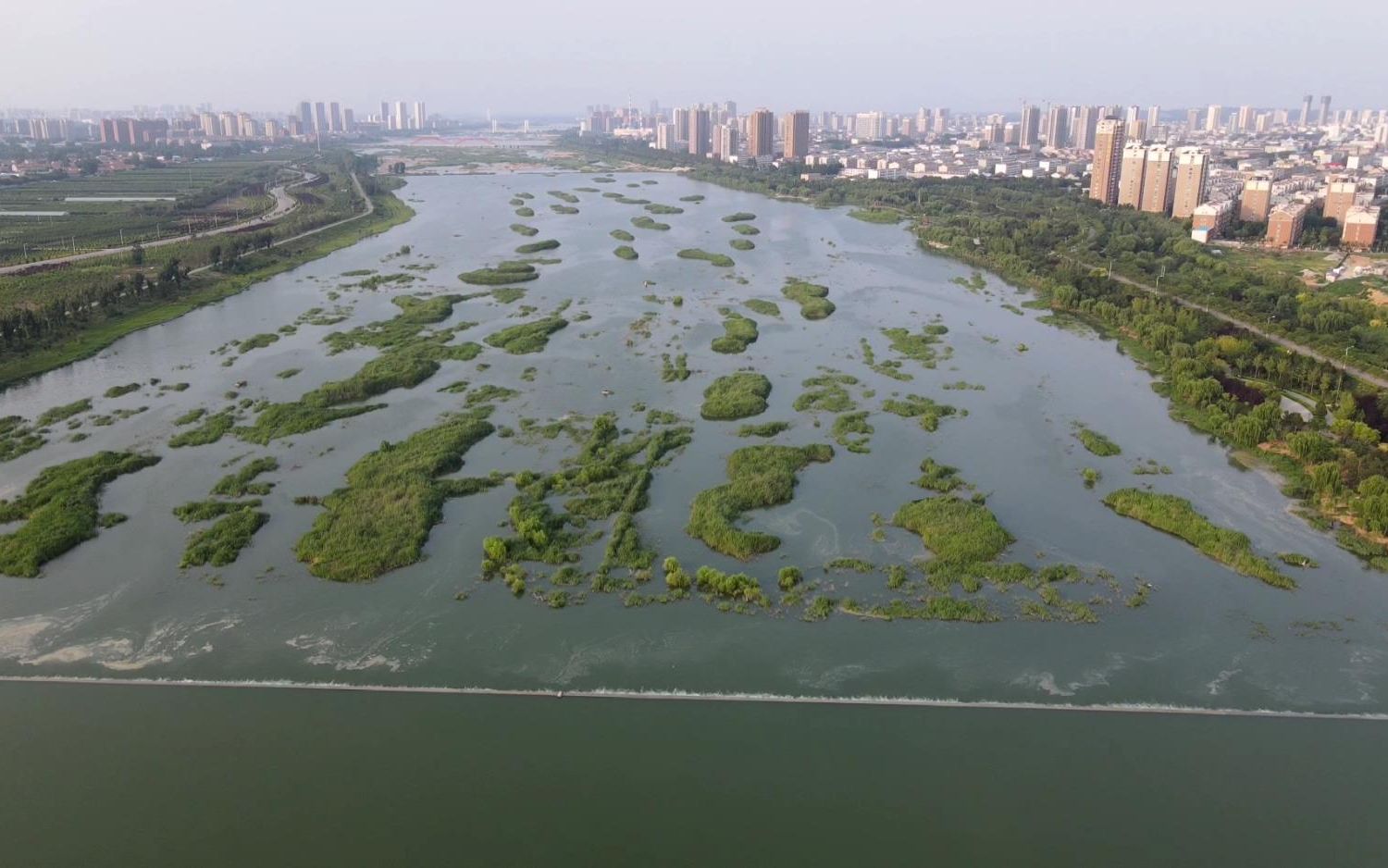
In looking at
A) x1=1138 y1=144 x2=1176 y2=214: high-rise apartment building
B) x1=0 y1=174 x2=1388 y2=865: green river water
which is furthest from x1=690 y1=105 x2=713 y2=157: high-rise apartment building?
x1=0 y1=174 x2=1388 y2=865: green river water

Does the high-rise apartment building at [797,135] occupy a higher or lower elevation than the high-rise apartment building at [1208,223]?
higher

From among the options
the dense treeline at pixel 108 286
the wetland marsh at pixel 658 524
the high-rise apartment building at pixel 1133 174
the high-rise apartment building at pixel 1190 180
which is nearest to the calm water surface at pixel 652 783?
the wetland marsh at pixel 658 524

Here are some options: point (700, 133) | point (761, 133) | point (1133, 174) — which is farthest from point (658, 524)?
point (700, 133)

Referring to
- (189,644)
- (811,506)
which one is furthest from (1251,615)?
(189,644)

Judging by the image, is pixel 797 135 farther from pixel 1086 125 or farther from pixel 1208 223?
pixel 1208 223

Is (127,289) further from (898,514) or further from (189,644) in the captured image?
(898,514)

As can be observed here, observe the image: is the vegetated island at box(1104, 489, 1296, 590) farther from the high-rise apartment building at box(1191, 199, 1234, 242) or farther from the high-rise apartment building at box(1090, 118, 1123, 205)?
the high-rise apartment building at box(1090, 118, 1123, 205)

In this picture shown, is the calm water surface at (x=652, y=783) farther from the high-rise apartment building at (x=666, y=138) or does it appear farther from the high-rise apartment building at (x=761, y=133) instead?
the high-rise apartment building at (x=666, y=138)
